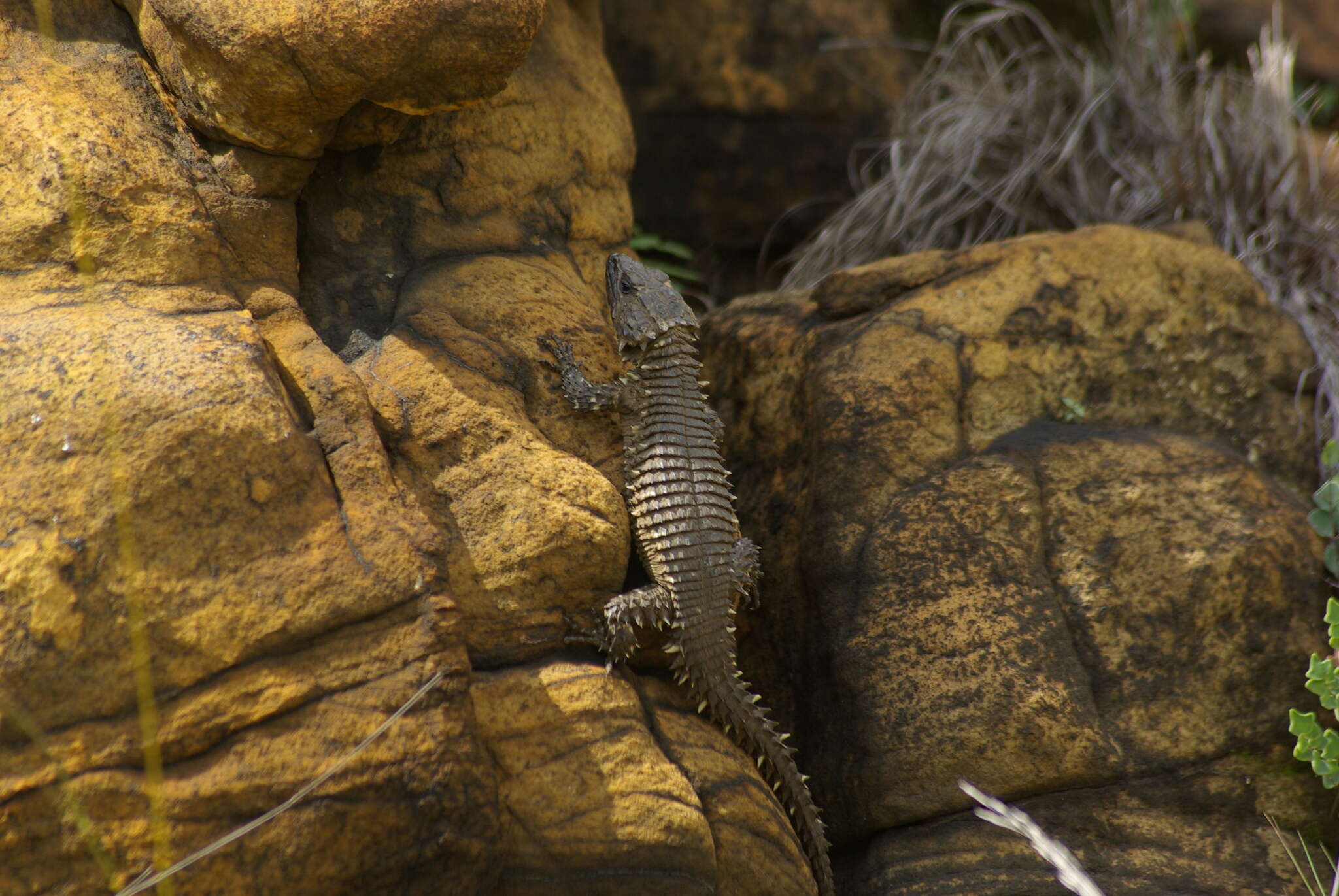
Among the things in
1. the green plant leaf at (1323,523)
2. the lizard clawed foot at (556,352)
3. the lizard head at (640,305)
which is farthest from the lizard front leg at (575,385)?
the green plant leaf at (1323,523)

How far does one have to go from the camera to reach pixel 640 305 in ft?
13.5

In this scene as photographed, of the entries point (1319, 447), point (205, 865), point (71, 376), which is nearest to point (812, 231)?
point (1319, 447)

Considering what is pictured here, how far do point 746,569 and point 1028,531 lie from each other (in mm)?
1099

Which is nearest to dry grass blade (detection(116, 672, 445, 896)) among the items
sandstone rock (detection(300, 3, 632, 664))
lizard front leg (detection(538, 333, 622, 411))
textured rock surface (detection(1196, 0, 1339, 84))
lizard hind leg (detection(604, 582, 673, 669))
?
sandstone rock (detection(300, 3, 632, 664))

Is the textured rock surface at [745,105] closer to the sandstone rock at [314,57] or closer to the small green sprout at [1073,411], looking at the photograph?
the small green sprout at [1073,411]

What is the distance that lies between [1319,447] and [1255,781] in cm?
158

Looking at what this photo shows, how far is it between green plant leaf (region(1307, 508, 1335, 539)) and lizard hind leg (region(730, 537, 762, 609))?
2.19 metres

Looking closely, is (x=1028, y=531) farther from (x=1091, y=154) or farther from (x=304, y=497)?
(x=1091, y=154)

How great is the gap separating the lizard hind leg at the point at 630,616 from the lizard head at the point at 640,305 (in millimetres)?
1107

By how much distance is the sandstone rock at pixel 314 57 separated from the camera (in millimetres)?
3035

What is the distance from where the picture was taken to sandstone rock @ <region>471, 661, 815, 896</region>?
9.33 feet

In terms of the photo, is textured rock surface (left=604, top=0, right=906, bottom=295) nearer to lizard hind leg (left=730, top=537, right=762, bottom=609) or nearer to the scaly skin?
the scaly skin

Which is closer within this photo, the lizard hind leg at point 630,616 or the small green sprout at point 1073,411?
the lizard hind leg at point 630,616

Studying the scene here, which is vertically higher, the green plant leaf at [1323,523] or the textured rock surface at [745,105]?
the textured rock surface at [745,105]
